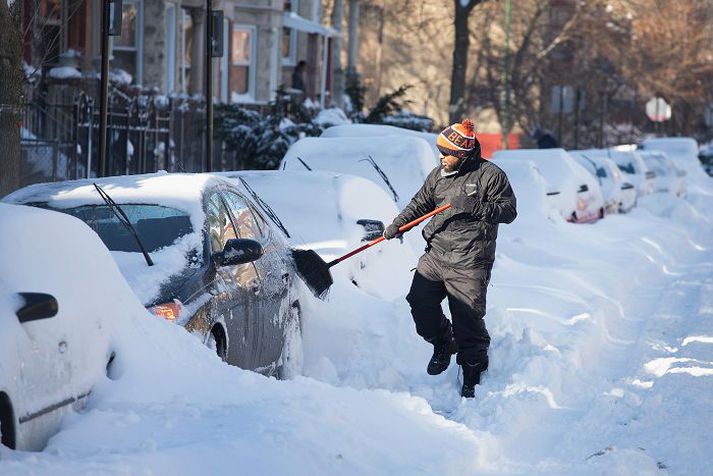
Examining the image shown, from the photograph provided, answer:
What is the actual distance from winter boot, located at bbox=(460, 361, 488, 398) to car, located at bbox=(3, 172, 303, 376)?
112 centimetres

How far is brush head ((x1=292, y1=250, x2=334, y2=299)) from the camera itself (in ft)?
32.2

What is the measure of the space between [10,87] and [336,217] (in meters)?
2.92

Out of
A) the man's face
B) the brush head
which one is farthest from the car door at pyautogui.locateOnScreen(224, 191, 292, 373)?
the man's face

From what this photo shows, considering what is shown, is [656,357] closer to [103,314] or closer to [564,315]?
[564,315]

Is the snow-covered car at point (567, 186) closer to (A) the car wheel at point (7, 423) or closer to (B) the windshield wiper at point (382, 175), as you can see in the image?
(B) the windshield wiper at point (382, 175)

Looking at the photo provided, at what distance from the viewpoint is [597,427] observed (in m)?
8.35

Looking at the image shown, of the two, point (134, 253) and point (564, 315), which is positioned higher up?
point (134, 253)

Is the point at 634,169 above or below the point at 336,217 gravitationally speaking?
below

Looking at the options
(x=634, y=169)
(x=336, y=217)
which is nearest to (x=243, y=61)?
(x=634, y=169)

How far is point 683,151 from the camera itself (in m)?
46.1

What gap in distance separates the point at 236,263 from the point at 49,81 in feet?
47.2

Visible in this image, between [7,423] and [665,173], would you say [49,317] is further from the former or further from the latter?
[665,173]

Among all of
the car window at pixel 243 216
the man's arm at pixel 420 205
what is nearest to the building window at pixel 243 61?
the man's arm at pixel 420 205

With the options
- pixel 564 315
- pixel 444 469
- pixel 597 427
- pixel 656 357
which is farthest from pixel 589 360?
pixel 444 469
